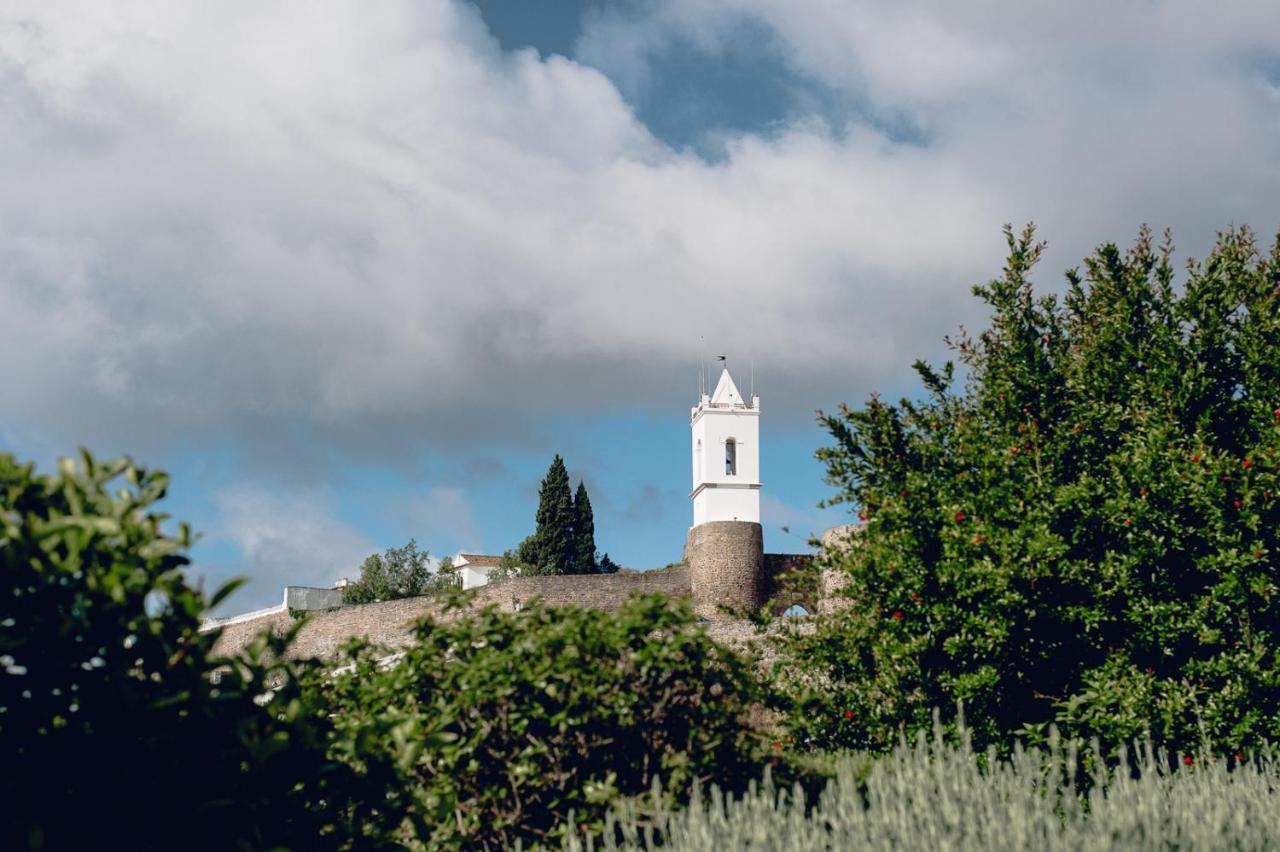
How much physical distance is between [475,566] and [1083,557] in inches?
2888

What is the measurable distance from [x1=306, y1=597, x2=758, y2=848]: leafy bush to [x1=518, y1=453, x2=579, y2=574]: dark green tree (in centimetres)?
5331

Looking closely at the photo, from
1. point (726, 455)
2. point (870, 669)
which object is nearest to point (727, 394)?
point (726, 455)

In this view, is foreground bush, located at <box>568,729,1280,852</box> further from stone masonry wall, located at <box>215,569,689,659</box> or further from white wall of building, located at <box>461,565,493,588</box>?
white wall of building, located at <box>461,565,493,588</box>

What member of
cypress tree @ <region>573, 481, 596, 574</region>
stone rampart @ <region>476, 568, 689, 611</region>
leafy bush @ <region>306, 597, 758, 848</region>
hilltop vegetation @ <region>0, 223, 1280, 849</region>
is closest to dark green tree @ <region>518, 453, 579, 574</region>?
cypress tree @ <region>573, 481, 596, 574</region>

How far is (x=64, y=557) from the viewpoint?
12.4ft

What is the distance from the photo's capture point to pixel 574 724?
5.60 m

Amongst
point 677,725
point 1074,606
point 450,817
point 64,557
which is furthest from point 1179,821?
point 64,557

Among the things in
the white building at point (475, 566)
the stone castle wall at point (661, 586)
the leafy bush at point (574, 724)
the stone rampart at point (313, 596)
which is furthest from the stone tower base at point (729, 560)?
the leafy bush at point (574, 724)

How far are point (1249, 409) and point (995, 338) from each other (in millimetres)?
2745

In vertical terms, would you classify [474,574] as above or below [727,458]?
below

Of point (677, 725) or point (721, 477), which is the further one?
point (721, 477)

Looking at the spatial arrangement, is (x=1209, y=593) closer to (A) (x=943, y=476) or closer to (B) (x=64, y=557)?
(A) (x=943, y=476)

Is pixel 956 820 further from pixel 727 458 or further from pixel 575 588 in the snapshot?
pixel 727 458

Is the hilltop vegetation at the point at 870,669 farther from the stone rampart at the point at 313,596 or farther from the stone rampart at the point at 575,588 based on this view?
the stone rampart at the point at 313,596
